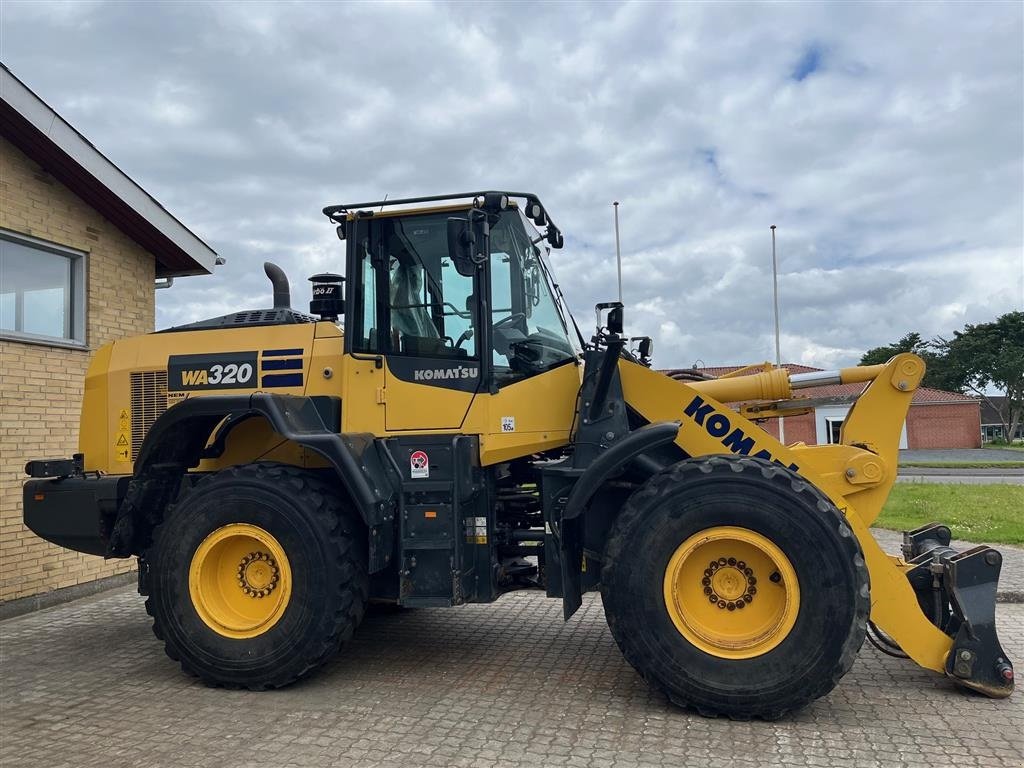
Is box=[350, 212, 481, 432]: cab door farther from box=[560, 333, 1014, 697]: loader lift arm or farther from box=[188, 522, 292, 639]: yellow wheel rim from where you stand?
box=[188, 522, 292, 639]: yellow wheel rim

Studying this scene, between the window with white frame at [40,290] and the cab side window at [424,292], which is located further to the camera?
the window with white frame at [40,290]

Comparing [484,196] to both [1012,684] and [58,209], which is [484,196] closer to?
[1012,684]

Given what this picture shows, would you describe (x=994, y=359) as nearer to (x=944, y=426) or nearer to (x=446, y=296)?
(x=944, y=426)

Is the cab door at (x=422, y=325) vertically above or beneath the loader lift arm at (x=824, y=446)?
above

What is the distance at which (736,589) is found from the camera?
431 cm

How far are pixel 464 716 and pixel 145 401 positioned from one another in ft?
10.8

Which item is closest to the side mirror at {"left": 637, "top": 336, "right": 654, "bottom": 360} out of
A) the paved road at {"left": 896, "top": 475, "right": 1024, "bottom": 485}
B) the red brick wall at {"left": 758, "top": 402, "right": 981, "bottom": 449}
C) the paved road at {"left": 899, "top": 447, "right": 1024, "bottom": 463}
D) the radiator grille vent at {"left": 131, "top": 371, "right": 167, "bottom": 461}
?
the radiator grille vent at {"left": 131, "top": 371, "right": 167, "bottom": 461}

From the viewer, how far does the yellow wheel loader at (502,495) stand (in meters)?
4.19

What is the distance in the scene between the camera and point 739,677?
13.4ft

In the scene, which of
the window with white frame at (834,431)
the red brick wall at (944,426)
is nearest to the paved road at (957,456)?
the red brick wall at (944,426)

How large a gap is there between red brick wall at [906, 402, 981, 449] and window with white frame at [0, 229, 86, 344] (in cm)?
4781

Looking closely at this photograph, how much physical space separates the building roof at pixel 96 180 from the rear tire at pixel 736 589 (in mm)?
6344

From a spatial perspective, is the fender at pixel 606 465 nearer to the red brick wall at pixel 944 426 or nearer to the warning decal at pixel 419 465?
the warning decal at pixel 419 465

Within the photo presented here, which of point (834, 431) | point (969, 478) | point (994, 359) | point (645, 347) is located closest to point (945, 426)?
point (994, 359)
